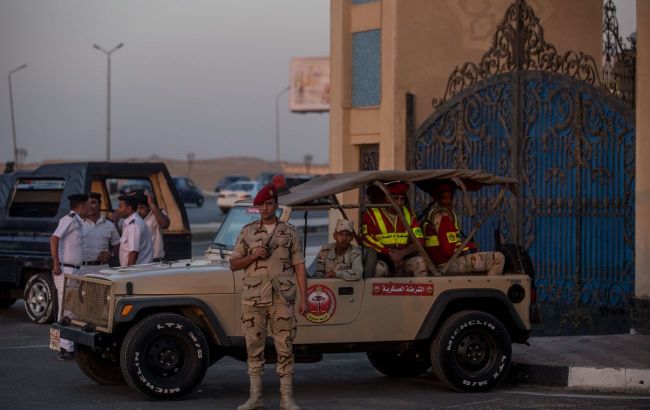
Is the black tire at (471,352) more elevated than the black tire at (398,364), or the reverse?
the black tire at (471,352)

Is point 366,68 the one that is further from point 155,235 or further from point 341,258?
point 341,258

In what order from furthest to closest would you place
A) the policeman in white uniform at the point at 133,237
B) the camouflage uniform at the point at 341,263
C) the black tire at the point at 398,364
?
the policeman in white uniform at the point at 133,237, the black tire at the point at 398,364, the camouflage uniform at the point at 341,263

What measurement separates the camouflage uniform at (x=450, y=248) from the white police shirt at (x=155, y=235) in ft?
12.6

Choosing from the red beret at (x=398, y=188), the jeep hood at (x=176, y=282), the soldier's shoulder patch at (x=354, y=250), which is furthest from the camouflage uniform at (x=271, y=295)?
the red beret at (x=398, y=188)

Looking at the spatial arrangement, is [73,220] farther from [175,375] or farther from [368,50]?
[368,50]

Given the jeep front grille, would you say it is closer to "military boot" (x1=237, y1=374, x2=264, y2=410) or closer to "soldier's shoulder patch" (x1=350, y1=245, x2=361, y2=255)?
"military boot" (x1=237, y1=374, x2=264, y2=410)

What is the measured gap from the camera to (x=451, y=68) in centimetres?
2094

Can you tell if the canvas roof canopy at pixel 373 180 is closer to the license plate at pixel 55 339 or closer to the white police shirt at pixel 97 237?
the license plate at pixel 55 339

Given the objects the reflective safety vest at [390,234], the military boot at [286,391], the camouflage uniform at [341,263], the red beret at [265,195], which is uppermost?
the red beret at [265,195]

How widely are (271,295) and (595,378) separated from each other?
3.43 meters

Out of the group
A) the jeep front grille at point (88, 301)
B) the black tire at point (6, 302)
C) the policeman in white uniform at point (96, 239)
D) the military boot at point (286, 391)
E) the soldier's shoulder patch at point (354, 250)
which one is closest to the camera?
the military boot at point (286, 391)

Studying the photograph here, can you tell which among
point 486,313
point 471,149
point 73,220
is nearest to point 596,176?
point 471,149

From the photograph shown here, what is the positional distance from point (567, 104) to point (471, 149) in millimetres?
1852

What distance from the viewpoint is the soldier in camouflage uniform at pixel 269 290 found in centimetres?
906
